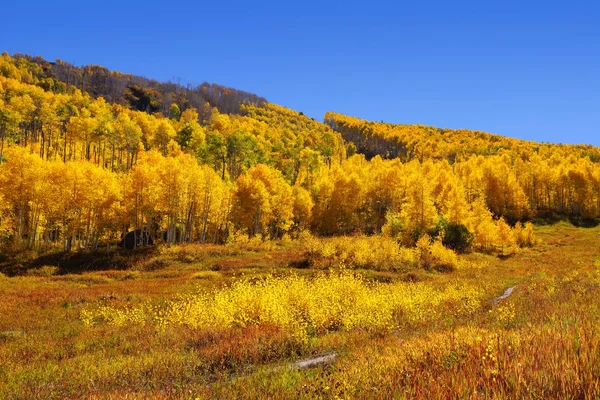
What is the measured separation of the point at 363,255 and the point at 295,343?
27581 millimetres

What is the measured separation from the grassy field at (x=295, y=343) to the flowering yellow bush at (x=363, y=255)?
33.3 ft

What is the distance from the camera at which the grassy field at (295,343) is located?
→ 4.96 meters

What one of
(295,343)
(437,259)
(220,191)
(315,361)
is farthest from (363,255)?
(315,361)

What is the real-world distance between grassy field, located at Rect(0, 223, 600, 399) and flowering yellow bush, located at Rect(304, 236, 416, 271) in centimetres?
1014

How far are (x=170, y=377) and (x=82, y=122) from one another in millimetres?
72209

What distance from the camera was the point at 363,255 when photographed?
37344 millimetres

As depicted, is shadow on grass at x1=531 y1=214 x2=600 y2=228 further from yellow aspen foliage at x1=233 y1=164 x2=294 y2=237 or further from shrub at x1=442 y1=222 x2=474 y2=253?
yellow aspen foliage at x1=233 y1=164 x2=294 y2=237

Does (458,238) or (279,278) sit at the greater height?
(458,238)

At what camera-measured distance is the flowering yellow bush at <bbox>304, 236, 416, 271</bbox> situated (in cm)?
3631

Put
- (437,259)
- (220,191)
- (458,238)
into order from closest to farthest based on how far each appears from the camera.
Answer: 1. (437,259)
2. (458,238)
3. (220,191)

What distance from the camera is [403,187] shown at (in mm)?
69688

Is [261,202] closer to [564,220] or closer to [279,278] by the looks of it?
[279,278]

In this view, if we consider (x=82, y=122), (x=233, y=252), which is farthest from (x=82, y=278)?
(x=82, y=122)

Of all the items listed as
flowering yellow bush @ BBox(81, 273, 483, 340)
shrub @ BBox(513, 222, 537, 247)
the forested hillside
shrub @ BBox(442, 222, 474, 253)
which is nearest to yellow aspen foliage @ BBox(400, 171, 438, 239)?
the forested hillside
